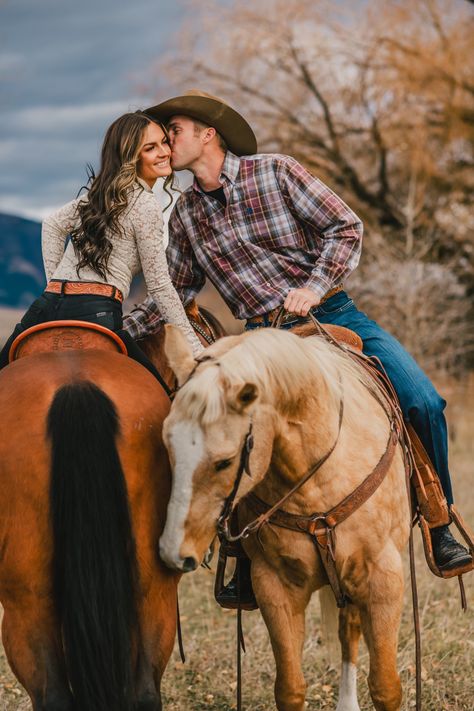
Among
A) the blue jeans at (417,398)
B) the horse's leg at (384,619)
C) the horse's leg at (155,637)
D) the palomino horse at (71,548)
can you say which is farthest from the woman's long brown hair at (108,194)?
the horse's leg at (384,619)

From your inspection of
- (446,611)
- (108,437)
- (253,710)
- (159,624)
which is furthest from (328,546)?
(446,611)

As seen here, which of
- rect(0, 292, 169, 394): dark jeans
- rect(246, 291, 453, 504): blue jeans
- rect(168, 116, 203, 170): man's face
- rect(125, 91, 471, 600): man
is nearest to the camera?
rect(0, 292, 169, 394): dark jeans

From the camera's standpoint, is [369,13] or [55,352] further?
[369,13]

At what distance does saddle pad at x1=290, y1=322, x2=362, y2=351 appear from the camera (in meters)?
3.96

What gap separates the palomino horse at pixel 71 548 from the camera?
2883mm

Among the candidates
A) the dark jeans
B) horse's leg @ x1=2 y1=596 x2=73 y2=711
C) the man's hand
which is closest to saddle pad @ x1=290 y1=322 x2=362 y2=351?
the man's hand

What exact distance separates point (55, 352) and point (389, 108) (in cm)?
1562

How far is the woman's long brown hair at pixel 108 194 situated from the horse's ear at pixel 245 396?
1.06 meters

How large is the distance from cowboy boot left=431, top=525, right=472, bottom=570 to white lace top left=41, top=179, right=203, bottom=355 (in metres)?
1.59

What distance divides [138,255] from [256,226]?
0.94 metres

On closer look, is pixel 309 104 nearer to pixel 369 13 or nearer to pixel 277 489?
pixel 369 13

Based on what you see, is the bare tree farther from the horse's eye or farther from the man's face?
the horse's eye

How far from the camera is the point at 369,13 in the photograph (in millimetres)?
17219

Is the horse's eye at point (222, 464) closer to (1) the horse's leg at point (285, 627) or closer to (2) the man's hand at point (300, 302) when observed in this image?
(1) the horse's leg at point (285, 627)
